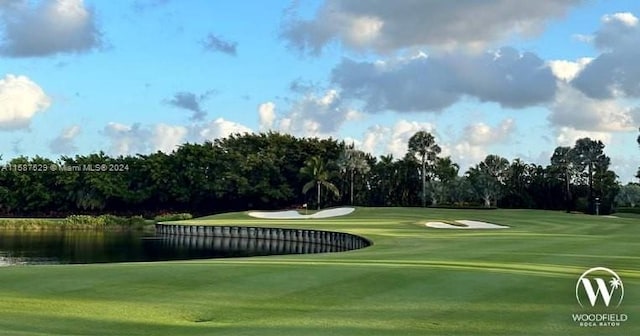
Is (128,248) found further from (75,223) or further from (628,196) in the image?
(628,196)

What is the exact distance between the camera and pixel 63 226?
71062mm

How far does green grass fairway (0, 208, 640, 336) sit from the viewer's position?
852cm

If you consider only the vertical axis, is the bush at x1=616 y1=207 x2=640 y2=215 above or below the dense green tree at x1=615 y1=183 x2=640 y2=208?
below

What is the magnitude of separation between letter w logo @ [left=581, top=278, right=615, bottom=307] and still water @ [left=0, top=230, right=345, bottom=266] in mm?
28686

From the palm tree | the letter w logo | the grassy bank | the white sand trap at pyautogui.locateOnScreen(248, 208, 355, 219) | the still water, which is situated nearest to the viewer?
the letter w logo

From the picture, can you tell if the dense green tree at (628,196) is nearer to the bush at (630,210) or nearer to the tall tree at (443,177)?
the bush at (630,210)

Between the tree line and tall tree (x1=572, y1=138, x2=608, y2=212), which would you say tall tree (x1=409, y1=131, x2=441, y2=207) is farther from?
tall tree (x1=572, y1=138, x2=608, y2=212)

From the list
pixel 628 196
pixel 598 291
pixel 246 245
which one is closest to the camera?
pixel 598 291

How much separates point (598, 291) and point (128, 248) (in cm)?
3897

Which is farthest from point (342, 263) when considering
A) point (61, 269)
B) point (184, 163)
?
point (184, 163)

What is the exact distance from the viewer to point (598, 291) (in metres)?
11.4

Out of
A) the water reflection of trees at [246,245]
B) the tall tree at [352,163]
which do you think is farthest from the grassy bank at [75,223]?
the tall tree at [352,163]

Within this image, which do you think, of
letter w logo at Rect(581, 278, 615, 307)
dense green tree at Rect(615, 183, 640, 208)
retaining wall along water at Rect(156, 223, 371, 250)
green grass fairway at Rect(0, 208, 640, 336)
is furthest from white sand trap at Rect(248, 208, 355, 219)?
letter w logo at Rect(581, 278, 615, 307)

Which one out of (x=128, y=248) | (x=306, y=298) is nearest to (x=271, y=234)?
(x=128, y=248)
